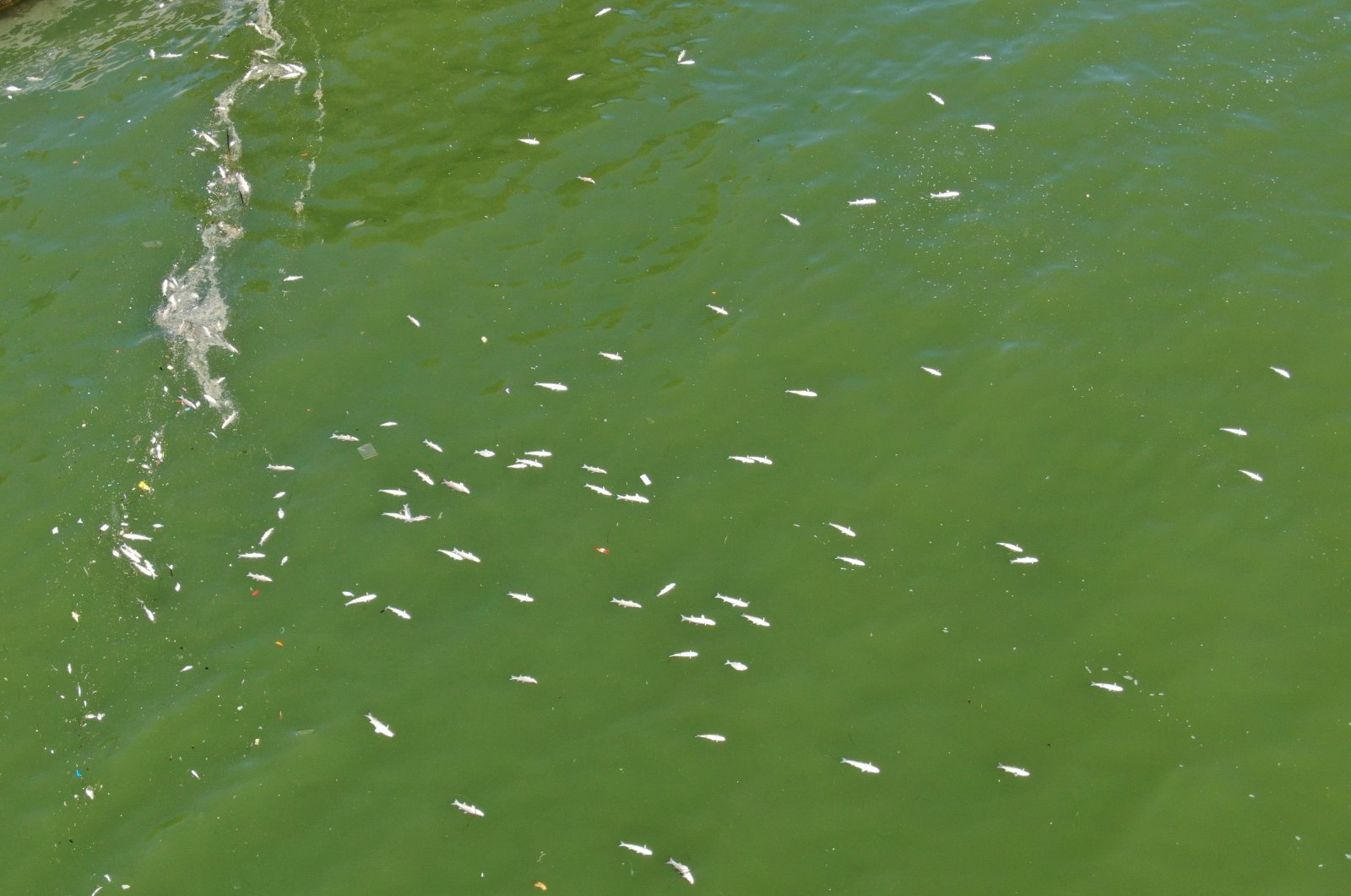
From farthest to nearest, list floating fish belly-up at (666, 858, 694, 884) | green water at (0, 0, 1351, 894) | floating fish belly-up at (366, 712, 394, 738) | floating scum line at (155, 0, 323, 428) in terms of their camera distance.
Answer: floating scum line at (155, 0, 323, 428)
floating fish belly-up at (366, 712, 394, 738)
green water at (0, 0, 1351, 894)
floating fish belly-up at (666, 858, 694, 884)

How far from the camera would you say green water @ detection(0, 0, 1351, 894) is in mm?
9484

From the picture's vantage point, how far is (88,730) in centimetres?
1035

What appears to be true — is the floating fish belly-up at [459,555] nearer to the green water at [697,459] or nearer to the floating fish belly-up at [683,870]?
the green water at [697,459]

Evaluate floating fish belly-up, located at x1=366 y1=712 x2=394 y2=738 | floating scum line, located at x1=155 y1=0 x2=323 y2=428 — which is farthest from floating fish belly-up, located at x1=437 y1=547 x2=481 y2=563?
floating scum line, located at x1=155 y1=0 x2=323 y2=428

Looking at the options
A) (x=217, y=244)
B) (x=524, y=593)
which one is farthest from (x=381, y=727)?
(x=217, y=244)

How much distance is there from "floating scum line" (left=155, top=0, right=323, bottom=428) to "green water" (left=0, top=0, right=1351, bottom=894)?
137 millimetres

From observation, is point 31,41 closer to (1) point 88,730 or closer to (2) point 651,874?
(1) point 88,730

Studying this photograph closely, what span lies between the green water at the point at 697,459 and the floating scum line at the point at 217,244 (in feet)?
0.45

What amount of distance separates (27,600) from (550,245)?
6.92 meters

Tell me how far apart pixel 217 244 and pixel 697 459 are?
7.20 metres

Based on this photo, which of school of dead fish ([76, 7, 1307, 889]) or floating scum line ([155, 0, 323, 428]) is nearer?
school of dead fish ([76, 7, 1307, 889])

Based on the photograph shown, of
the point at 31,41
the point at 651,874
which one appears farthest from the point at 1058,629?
the point at 31,41

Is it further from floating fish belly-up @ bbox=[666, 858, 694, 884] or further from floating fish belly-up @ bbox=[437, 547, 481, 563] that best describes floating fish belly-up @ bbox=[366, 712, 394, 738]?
floating fish belly-up @ bbox=[666, 858, 694, 884]

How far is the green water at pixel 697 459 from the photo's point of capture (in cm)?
948
